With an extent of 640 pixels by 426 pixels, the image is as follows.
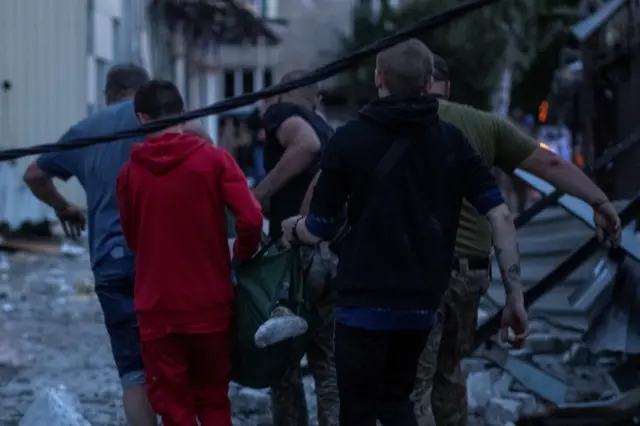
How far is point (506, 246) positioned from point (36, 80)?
631 inches

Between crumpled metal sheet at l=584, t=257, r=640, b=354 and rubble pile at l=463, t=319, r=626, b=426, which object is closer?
crumpled metal sheet at l=584, t=257, r=640, b=354

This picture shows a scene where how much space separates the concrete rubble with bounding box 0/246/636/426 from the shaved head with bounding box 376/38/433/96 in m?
2.32

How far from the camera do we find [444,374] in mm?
5512

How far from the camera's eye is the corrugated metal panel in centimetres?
1839

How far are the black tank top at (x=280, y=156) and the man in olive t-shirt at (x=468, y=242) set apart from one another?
1.92 ft

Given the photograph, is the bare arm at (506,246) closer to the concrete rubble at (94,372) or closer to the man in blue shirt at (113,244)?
the man in blue shirt at (113,244)

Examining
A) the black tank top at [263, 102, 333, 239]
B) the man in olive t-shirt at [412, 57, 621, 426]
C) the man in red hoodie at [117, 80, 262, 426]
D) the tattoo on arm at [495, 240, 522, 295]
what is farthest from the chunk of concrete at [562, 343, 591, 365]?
the tattoo on arm at [495, 240, 522, 295]

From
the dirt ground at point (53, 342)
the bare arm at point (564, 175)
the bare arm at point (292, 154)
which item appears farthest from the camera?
the dirt ground at point (53, 342)

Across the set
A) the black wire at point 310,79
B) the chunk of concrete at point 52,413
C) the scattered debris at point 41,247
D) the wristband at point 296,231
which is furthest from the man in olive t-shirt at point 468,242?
the scattered debris at point 41,247

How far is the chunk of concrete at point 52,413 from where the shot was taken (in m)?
5.94

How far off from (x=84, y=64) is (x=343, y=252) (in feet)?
59.6

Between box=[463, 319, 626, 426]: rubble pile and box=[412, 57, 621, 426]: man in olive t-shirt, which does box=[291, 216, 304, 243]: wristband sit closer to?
box=[412, 57, 621, 426]: man in olive t-shirt

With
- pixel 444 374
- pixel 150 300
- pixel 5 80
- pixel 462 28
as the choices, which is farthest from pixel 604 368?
pixel 462 28

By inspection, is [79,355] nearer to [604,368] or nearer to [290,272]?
[604,368]
